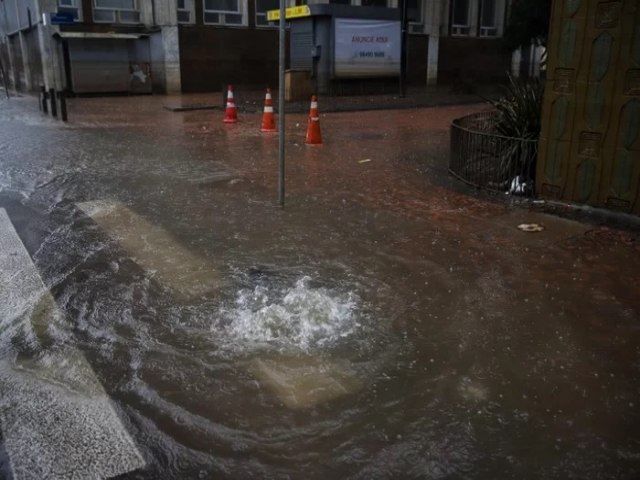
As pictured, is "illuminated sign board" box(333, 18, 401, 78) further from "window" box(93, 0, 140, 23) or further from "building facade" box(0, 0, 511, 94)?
"window" box(93, 0, 140, 23)

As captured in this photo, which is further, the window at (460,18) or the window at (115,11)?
the window at (460,18)

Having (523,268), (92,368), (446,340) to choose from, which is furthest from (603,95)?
(92,368)

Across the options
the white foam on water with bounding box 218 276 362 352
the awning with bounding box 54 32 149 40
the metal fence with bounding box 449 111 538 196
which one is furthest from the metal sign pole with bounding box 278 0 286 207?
the awning with bounding box 54 32 149 40

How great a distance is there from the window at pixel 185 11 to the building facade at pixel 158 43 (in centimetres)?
4

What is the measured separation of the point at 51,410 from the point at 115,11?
27.1m

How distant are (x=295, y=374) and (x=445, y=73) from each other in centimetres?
3360

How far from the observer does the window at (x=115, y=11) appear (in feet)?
86.1

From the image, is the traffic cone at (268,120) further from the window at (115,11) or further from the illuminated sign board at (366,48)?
the window at (115,11)

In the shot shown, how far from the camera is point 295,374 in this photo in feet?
11.2

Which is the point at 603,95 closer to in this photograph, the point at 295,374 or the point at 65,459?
the point at 295,374

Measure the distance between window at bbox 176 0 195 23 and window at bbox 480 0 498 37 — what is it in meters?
18.0

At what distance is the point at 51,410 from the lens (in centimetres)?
309

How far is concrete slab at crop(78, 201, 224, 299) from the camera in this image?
4699 mm

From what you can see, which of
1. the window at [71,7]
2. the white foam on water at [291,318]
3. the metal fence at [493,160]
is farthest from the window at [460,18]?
the white foam on water at [291,318]
